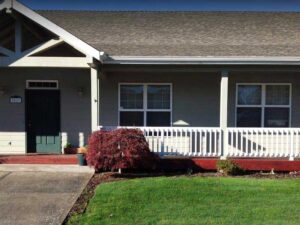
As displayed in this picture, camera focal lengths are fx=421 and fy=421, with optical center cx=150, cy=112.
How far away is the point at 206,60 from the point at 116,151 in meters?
3.51

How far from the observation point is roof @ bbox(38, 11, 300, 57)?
12117 mm

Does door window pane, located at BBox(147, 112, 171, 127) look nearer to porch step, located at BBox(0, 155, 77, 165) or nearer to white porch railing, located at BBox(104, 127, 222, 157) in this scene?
white porch railing, located at BBox(104, 127, 222, 157)

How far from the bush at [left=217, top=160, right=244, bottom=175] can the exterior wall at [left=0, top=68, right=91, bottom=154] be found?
4560mm

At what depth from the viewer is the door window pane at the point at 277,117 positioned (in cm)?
1307

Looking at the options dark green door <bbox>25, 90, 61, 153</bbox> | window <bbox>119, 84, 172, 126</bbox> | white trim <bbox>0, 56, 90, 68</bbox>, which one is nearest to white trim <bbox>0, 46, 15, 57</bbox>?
white trim <bbox>0, 56, 90, 68</bbox>

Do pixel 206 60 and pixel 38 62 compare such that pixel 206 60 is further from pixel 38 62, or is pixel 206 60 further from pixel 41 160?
pixel 41 160

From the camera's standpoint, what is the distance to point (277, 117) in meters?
13.1

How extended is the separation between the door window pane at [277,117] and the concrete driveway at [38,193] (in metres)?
5.79

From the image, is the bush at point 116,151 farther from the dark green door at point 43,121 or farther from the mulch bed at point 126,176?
the dark green door at point 43,121

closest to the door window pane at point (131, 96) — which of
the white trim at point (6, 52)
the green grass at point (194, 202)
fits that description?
the white trim at point (6, 52)

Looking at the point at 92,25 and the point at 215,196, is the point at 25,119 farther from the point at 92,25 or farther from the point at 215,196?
the point at 215,196


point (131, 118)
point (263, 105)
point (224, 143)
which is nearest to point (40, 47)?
point (131, 118)

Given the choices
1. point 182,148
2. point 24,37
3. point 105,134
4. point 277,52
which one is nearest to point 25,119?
point 24,37

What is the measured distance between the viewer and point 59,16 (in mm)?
16094
